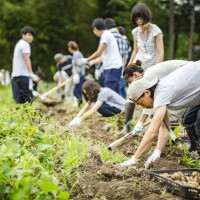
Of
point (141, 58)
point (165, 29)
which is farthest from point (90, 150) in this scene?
point (165, 29)

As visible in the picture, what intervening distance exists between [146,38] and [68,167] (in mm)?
2516

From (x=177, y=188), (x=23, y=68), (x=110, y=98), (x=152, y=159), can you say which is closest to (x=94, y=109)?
(x=110, y=98)

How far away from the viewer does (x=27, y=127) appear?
4574mm

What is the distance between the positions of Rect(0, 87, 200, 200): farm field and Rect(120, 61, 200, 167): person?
29cm

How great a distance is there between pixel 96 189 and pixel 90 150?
107 centimetres

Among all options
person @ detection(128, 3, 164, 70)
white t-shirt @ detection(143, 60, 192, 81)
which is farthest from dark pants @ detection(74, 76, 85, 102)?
white t-shirt @ detection(143, 60, 192, 81)

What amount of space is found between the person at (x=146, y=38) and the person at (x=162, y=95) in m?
1.56

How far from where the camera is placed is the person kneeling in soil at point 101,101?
7.12 m

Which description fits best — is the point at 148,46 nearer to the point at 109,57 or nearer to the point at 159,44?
the point at 159,44

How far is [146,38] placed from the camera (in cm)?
611

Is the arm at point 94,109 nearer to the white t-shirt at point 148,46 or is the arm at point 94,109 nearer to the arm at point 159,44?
the white t-shirt at point 148,46

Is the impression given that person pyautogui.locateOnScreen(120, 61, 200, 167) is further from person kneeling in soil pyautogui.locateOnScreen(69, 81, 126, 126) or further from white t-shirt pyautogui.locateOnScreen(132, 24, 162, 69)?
person kneeling in soil pyautogui.locateOnScreen(69, 81, 126, 126)

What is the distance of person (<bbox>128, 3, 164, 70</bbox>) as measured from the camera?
5.80 metres

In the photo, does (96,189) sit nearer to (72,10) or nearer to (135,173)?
(135,173)
